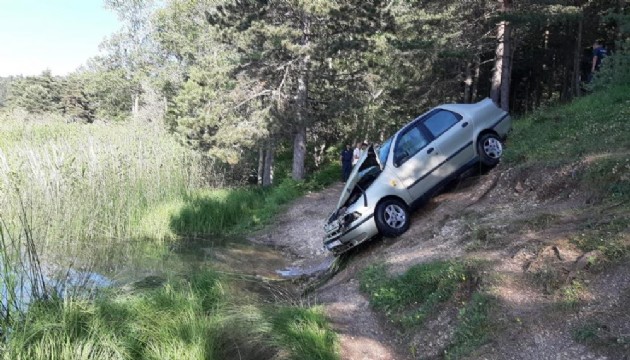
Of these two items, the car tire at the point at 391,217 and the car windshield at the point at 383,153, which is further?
the car windshield at the point at 383,153

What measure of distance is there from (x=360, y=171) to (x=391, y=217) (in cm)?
117

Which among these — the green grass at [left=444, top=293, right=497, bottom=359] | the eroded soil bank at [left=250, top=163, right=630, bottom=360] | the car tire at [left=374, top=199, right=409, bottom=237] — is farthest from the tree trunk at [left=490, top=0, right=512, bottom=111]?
the green grass at [left=444, top=293, right=497, bottom=359]

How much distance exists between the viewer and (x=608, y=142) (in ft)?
29.9

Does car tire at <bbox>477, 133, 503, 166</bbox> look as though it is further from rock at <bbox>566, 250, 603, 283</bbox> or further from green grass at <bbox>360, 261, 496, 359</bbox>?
rock at <bbox>566, 250, 603, 283</bbox>

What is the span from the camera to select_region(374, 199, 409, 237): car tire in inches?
386

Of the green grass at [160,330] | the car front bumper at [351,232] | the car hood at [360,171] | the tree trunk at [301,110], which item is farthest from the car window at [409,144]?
the tree trunk at [301,110]

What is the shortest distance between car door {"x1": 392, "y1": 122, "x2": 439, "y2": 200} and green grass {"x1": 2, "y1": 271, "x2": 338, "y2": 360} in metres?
5.01

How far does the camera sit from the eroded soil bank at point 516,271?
4.72 meters

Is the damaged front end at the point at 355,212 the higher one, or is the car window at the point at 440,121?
the car window at the point at 440,121

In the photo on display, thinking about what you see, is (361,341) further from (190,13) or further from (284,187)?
(190,13)

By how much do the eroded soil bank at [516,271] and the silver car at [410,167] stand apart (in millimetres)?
429

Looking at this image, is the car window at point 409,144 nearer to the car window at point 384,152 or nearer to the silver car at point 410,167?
the silver car at point 410,167

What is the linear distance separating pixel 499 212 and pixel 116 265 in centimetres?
701

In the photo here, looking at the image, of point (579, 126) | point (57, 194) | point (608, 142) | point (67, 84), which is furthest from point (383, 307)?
point (67, 84)
